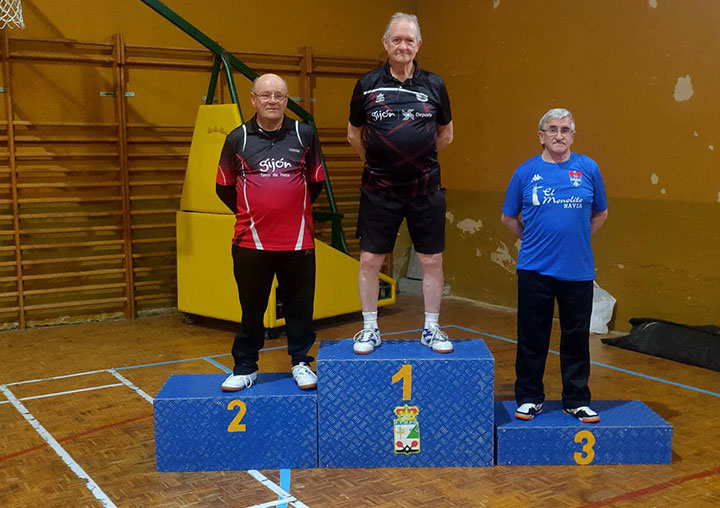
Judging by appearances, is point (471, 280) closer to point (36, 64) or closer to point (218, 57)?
point (218, 57)

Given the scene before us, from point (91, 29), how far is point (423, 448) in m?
4.67

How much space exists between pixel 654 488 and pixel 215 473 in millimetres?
1780

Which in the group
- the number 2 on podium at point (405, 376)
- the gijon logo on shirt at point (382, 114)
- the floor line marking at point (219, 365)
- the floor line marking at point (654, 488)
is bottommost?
the floor line marking at point (654, 488)

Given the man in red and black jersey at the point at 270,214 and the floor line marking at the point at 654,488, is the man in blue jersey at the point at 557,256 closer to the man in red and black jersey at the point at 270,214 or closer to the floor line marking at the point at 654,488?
the floor line marking at the point at 654,488

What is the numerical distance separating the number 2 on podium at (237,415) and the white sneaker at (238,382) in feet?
0.27

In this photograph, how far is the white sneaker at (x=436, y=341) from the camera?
3279mm

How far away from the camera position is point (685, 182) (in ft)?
17.4

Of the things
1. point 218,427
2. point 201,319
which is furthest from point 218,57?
point 218,427

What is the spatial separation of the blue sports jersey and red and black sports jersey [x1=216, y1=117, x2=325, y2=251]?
3.21 ft

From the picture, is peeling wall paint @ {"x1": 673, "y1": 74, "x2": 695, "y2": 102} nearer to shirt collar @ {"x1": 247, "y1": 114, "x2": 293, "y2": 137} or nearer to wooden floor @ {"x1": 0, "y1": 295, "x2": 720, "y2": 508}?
wooden floor @ {"x1": 0, "y1": 295, "x2": 720, "y2": 508}

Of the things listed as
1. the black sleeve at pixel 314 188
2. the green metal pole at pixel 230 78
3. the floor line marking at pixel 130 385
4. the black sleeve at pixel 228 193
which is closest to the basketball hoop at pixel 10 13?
the green metal pole at pixel 230 78

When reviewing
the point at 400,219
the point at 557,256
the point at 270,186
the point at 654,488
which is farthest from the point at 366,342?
the point at 654,488

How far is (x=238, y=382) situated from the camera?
3.28 metres

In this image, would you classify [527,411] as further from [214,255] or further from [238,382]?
[214,255]
